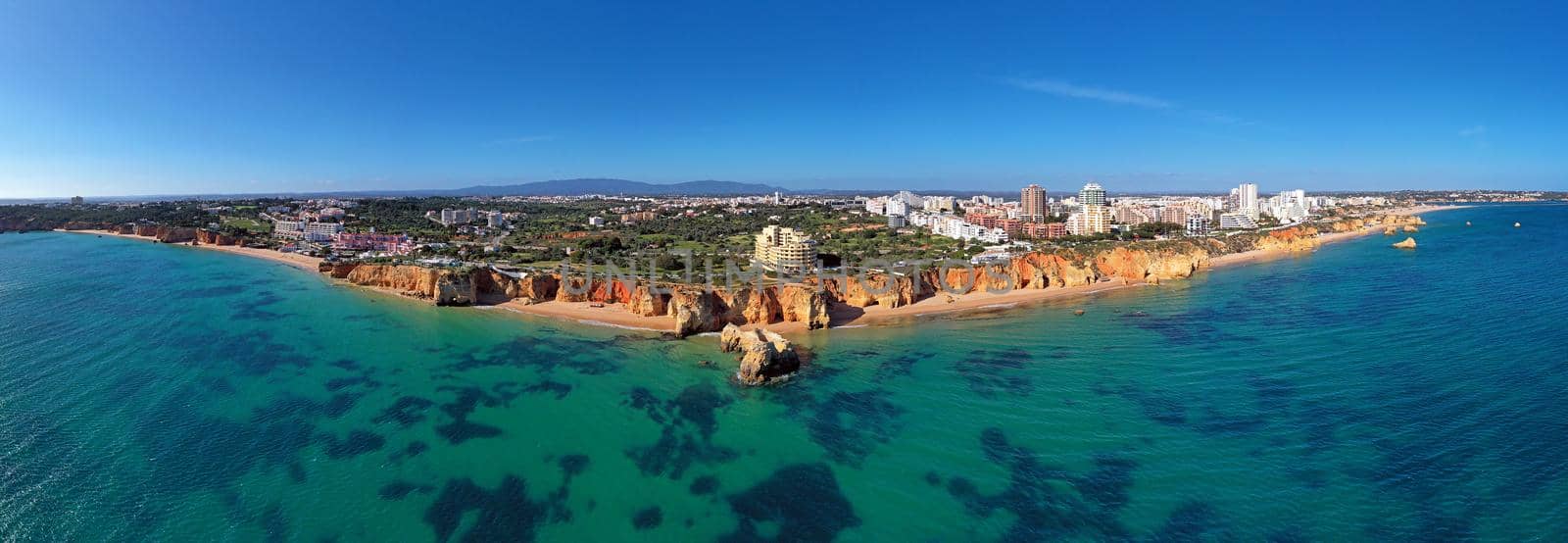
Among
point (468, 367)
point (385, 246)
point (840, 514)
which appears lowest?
point (840, 514)

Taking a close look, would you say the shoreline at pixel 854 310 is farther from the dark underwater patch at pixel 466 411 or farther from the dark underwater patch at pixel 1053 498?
the dark underwater patch at pixel 1053 498

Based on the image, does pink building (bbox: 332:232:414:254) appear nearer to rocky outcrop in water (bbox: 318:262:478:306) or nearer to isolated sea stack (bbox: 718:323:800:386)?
rocky outcrop in water (bbox: 318:262:478:306)

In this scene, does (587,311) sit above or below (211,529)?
above

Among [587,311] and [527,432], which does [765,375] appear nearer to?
[527,432]

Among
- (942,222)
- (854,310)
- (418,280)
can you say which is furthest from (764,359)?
(942,222)

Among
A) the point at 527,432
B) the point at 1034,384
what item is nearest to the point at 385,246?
the point at 527,432

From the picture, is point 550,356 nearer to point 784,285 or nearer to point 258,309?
point 784,285
